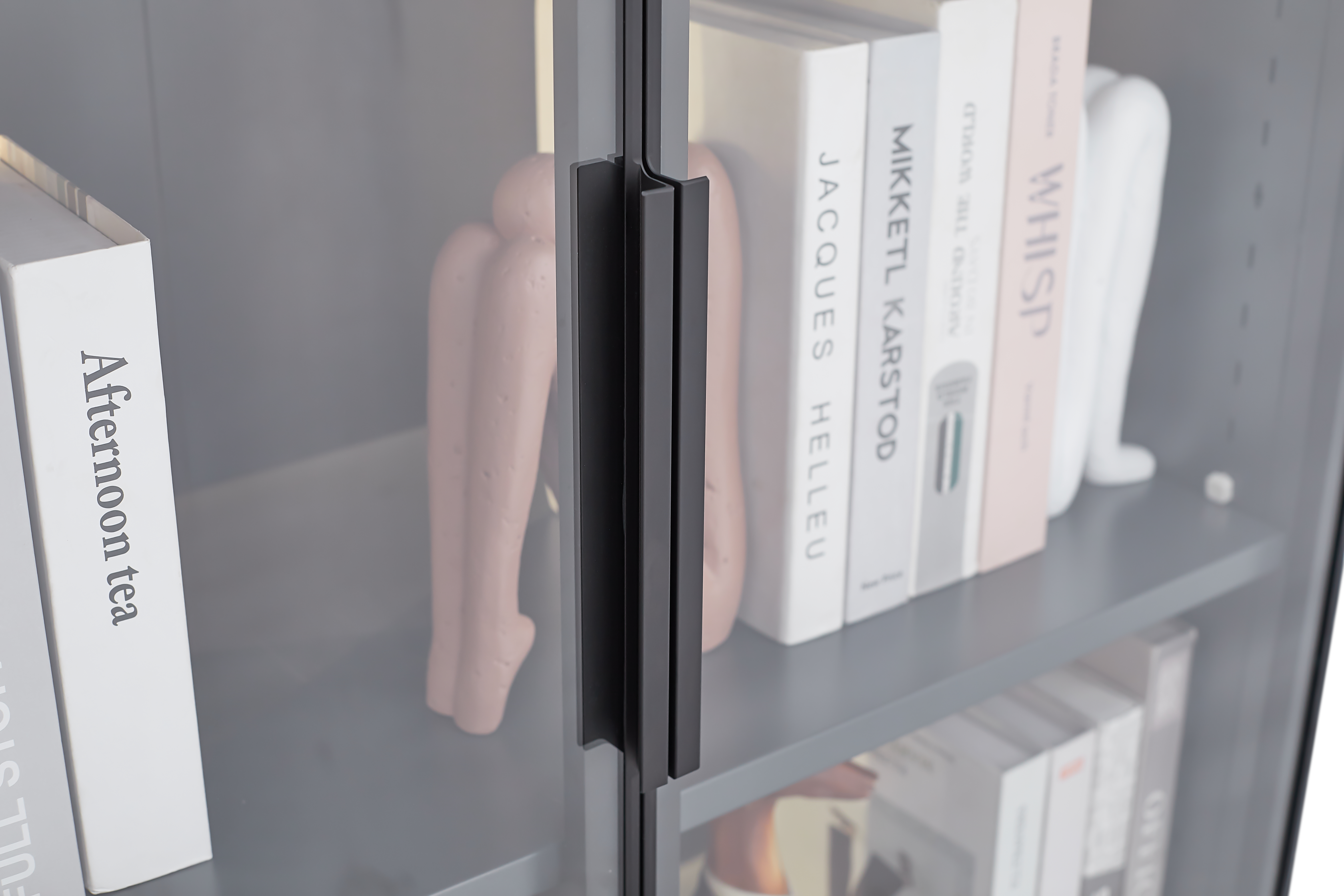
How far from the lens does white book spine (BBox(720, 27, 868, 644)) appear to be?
0.51 m

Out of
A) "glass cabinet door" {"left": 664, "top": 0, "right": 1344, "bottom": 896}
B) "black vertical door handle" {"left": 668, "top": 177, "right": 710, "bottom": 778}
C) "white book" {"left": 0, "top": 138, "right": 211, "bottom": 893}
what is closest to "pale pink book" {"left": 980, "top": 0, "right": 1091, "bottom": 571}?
"glass cabinet door" {"left": 664, "top": 0, "right": 1344, "bottom": 896}

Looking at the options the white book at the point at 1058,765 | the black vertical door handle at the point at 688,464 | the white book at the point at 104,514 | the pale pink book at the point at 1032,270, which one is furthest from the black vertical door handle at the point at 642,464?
the white book at the point at 1058,765

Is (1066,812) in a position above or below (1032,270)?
below

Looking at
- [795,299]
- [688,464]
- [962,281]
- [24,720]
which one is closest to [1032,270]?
[962,281]

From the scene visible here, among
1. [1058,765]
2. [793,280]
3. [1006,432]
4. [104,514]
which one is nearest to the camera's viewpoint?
[104,514]

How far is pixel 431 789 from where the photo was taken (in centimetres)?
50

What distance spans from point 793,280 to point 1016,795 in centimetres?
40

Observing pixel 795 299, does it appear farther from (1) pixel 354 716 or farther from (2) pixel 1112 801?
(2) pixel 1112 801

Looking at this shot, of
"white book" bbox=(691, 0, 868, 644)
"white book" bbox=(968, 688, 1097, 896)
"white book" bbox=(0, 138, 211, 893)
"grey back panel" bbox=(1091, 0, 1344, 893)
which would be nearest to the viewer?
→ "white book" bbox=(0, 138, 211, 893)

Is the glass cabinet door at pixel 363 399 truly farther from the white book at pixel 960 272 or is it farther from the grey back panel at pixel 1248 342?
the grey back panel at pixel 1248 342

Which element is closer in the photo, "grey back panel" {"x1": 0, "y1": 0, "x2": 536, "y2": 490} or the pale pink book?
"grey back panel" {"x1": 0, "y1": 0, "x2": 536, "y2": 490}

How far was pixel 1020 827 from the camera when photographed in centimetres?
77

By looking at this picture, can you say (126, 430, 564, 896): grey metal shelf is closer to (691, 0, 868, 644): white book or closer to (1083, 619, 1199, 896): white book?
(691, 0, 868, 644): white book

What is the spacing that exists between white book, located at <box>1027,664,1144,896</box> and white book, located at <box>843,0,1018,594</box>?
6.6 inches
